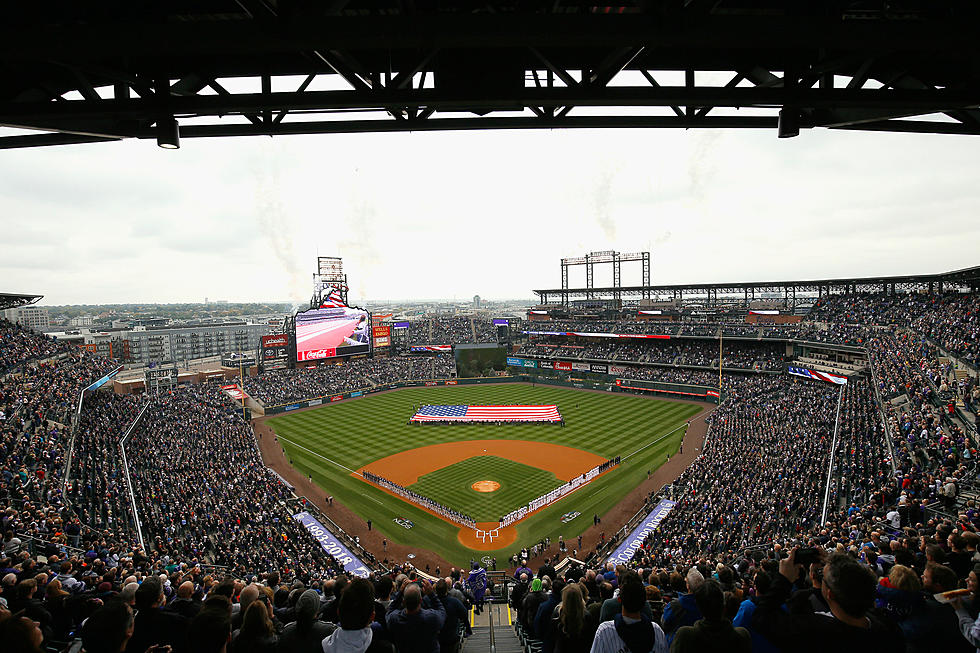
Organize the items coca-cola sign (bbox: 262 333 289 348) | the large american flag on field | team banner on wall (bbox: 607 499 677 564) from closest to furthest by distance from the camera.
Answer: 1. team banner on wall (bbox: 607 499 677 564)
2. the large american flag on field
3. coca-cola sign (bbox: 262 333 289 348)

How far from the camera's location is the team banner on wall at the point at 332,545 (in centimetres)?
1891

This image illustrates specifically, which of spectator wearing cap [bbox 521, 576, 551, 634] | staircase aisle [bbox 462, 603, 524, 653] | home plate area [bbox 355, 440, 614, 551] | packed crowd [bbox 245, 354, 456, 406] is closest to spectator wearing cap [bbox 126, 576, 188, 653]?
staircase aisle [bbox 462, 603, 524, 653]

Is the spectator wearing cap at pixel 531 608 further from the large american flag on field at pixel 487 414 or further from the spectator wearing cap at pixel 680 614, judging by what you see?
the large american flag on field at pixel 487 414

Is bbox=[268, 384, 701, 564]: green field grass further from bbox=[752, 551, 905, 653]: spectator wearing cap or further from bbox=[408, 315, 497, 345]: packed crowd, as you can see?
bbox=[752, 551, 905, 653]: spectator wearing cap

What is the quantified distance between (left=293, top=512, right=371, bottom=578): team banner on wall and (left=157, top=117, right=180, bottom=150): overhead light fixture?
1681 cm

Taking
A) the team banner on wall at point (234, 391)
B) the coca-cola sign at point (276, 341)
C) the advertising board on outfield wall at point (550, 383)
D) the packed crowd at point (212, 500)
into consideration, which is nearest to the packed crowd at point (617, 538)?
the packed crowd at point (212, 500)

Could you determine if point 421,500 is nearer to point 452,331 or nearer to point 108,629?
point 108,629

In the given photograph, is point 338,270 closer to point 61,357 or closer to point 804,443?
point 61,357

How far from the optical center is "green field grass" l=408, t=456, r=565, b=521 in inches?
973

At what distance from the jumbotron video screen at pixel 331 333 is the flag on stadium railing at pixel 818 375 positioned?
156 feet

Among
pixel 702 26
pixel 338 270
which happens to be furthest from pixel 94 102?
pixel 338 270

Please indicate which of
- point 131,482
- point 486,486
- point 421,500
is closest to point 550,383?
point 486,486

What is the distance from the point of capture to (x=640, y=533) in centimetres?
2059

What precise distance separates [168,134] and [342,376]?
Result: 55171 mm
